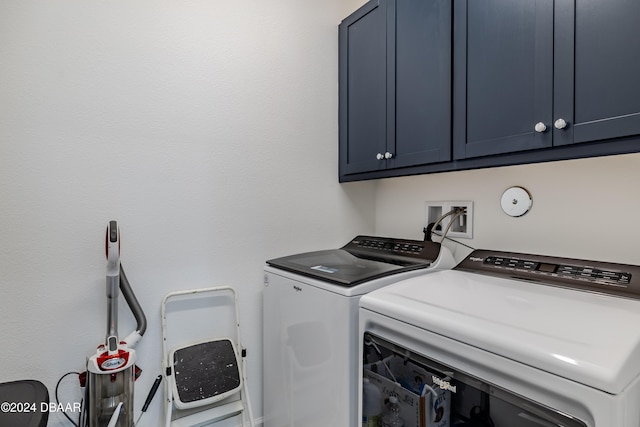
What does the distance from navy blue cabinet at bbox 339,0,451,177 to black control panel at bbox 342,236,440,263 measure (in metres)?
0.39

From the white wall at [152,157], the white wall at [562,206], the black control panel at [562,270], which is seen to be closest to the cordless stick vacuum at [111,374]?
the white wall at [152,157]

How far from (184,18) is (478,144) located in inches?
54.8

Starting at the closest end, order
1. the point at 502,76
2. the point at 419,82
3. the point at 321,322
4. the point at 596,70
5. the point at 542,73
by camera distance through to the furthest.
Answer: the point at 596,70, the point at 542,73, the point at 502,76, the point at 321,322, the point at 419,82

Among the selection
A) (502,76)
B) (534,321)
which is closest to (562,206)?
(502,76)

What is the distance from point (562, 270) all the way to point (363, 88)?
4.01 ft

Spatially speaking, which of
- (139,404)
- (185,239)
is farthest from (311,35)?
(139,404)

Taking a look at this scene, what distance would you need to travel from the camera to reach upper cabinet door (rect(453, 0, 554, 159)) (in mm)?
1011

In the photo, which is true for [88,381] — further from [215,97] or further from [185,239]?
[215,97]

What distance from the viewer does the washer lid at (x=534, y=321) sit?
604 millimetres

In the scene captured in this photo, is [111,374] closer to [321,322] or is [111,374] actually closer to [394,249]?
[321,322]

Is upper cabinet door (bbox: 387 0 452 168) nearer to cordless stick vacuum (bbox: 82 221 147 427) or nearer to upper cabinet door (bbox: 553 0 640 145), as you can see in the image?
upper cabinet door (bbox: 553 0 640 145)

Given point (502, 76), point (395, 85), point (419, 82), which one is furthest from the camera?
point (395, 85)

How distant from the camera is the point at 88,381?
117 cm

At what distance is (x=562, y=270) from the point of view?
111 centimetres
